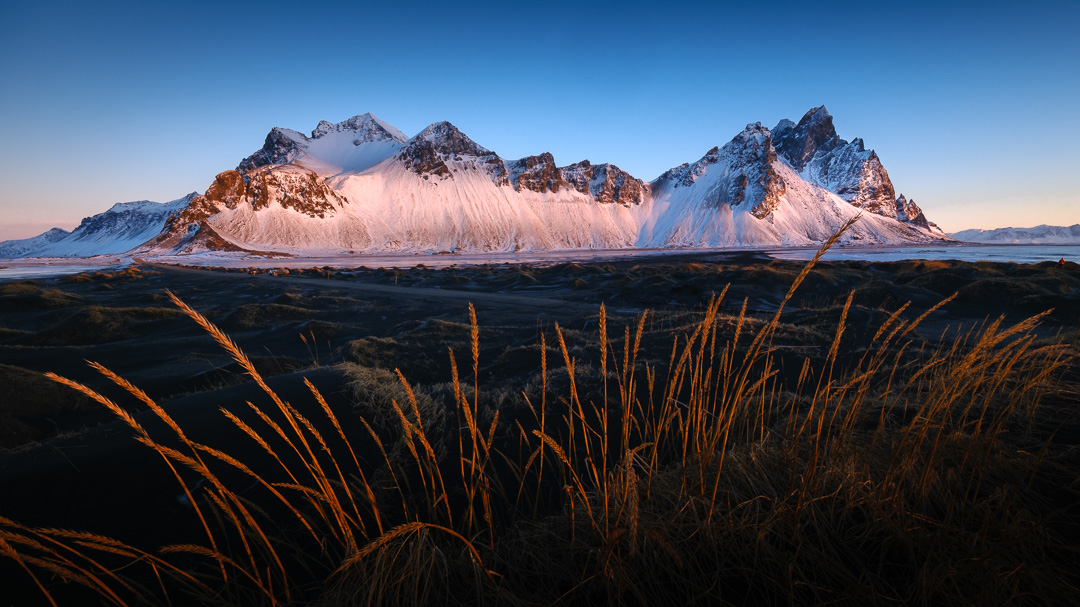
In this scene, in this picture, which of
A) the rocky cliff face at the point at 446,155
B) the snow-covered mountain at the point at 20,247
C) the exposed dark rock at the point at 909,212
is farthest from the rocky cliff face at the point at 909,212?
the snow-covered mountain at the point at 20,247

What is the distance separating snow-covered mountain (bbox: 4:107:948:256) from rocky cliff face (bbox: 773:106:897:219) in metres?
0.66

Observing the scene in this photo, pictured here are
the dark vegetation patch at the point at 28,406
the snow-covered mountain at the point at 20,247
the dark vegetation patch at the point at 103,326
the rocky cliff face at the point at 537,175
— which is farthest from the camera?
the snow-covered mountain at the point at 20,247

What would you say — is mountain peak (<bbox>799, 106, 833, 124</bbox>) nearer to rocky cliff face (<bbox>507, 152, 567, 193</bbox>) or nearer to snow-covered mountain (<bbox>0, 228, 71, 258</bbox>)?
rocky cliff face (<bbox>507, 152, 567, 193</bbox>)

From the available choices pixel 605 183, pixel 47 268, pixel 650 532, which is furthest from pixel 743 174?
pixel 650 532

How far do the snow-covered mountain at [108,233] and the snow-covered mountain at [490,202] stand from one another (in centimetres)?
219

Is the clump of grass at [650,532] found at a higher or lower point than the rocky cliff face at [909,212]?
lower

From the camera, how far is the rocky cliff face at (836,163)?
168m

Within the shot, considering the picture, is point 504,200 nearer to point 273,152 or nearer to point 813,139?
point 273,152

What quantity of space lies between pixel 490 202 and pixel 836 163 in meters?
158

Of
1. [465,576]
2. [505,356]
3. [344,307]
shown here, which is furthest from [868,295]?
[344,307]

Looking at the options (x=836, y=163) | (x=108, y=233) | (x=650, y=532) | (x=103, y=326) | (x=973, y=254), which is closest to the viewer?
(x=650, y=532)

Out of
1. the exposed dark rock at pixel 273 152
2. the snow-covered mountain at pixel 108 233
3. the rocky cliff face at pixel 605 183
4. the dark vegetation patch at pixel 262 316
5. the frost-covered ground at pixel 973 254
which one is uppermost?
the exposed dark rock at pixel 273 152

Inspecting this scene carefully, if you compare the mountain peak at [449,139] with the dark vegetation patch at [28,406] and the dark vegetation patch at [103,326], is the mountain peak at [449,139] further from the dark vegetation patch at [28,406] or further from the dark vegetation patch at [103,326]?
the dark vegetation patch at [28,406]

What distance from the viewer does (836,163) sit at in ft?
604
